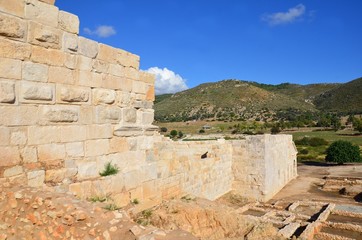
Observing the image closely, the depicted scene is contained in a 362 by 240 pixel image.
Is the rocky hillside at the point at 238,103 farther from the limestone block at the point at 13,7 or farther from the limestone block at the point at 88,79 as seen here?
the limestone block at the point at 13,7

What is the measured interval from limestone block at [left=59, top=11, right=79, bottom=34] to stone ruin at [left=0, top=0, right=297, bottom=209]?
1 centimetres

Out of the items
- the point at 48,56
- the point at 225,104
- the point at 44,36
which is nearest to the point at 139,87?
the point at 48,56

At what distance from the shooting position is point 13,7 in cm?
419

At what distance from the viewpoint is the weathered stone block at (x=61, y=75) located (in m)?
4.65

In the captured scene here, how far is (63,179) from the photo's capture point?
4812mm

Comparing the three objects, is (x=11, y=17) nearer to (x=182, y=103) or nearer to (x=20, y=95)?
(x=20, y=95)

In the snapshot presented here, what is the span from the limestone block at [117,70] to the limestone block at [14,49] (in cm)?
151

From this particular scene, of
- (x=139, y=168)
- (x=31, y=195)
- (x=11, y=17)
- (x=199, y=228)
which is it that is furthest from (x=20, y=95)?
(x=199, y=228)

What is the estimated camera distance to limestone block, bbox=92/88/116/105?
17.5ft

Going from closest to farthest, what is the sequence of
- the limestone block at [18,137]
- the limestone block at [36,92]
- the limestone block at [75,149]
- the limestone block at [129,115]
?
the limestone block at [18,137]
the limestone block at [36,92]
the limestone block at [75,149]
the limestone block at [129,115]

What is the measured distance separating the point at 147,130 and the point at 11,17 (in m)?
3.13

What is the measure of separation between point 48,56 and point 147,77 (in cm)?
227

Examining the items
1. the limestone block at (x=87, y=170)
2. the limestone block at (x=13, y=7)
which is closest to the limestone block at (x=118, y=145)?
the limestone block at (x=87, y=170)

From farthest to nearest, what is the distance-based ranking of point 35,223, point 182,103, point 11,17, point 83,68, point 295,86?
point 295,86 < point 182,103 < point 83,68 < point 11,17 < point 35,223
